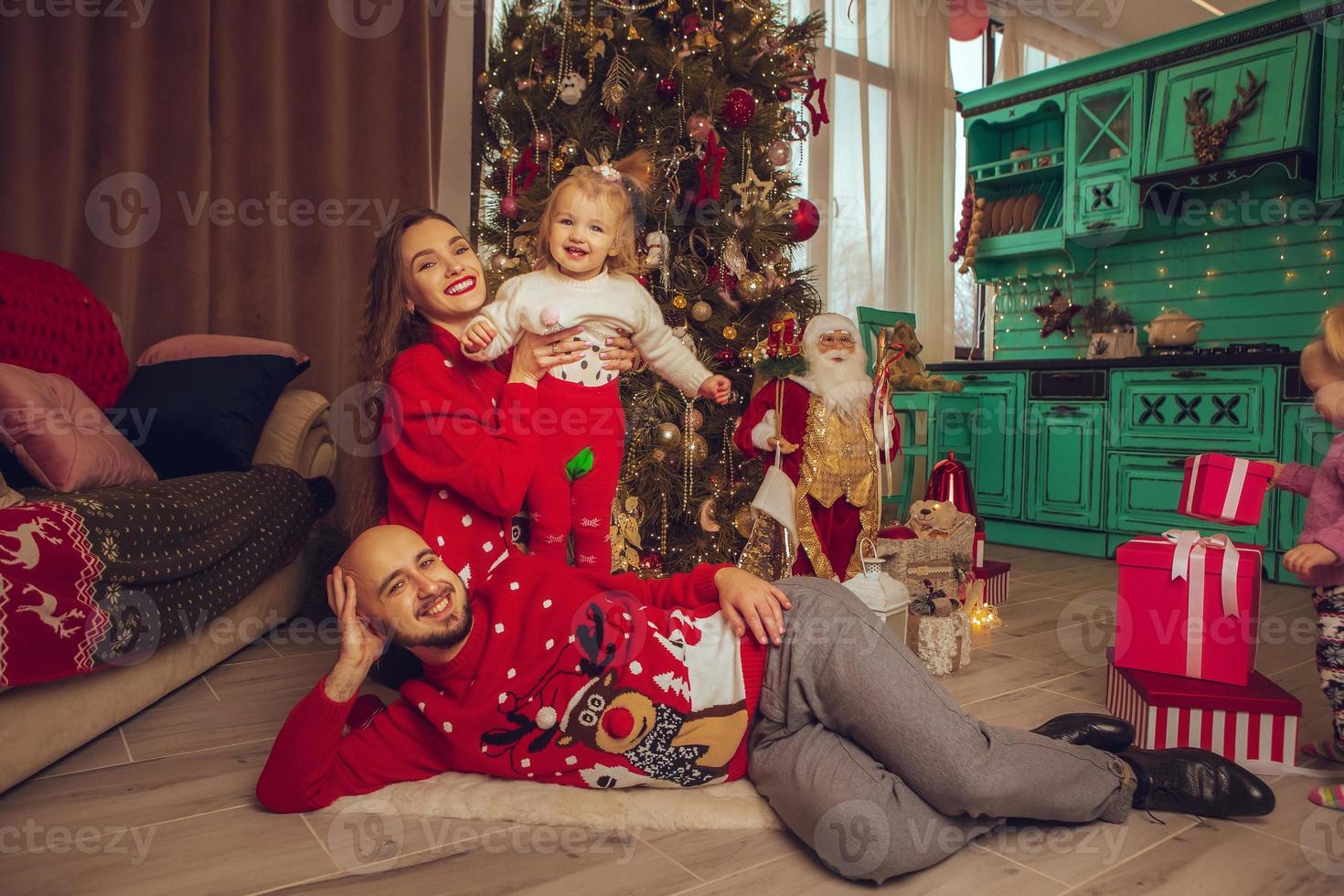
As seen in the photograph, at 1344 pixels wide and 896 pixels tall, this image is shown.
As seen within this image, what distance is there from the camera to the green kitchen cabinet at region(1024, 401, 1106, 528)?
3.93m

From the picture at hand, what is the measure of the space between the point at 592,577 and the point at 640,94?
173 centimetres

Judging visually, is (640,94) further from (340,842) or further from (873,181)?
(873,181)

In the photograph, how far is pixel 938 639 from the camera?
2143 millimetres

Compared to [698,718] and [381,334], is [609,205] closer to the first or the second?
[381,334]

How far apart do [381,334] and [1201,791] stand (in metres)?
1.67

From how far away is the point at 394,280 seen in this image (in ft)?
5.59

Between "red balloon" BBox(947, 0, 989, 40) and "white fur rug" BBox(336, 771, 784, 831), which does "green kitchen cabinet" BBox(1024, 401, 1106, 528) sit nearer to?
"red balloon" BBox(947, 0, 989, 40)

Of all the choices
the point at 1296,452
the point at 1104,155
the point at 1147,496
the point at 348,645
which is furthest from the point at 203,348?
the point at 1104,155

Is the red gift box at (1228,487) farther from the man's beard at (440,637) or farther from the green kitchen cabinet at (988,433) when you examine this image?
the green kitchen cabinet at (988,433)

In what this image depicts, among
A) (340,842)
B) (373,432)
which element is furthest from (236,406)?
(340,842)

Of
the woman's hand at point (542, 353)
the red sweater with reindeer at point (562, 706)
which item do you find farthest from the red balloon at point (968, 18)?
the red sweater with reindeer at point (562, 706)

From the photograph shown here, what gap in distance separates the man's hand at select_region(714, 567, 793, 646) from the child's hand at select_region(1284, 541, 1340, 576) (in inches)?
38.4

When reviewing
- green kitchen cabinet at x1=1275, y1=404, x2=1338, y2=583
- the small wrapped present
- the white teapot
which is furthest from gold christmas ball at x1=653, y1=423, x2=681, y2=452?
the white teapot

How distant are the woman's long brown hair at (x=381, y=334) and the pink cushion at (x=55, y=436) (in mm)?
679
